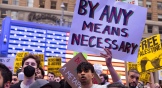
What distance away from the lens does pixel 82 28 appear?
416 centimetres

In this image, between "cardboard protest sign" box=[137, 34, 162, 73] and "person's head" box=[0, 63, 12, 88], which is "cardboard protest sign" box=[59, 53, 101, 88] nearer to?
"person's head" box=[0, 63, 12, 88]

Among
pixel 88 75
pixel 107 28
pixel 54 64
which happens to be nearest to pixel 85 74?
pixel 88 75

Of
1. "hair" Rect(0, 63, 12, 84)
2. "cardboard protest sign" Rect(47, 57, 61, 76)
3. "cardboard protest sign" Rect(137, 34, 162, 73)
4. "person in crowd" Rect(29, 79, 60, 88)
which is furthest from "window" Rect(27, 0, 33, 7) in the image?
"hair" Rect(0, 63, 12, 84)

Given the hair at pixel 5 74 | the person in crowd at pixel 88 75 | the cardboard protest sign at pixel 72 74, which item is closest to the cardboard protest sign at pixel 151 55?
the cardboard protest sign at pixel 72 74

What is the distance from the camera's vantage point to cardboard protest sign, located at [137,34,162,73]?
21.8 feet

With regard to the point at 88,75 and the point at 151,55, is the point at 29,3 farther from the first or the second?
the point at 88,75

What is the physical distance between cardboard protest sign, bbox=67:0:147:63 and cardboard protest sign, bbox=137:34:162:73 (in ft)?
9.09

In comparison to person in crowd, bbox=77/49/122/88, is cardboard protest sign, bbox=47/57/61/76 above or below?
below

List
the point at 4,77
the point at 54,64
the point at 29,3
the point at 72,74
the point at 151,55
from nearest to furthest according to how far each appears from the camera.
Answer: the point at 4,77 → the point at 72,74 → the point at 151,55 → the point at 54,64 → the point at 29,3

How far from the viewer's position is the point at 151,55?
693cm

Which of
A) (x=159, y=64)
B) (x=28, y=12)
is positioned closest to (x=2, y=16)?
(x=28, y=12)

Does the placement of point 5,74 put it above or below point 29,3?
below

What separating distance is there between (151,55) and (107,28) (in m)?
3.35

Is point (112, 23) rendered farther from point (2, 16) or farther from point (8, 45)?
point (2, 16)
